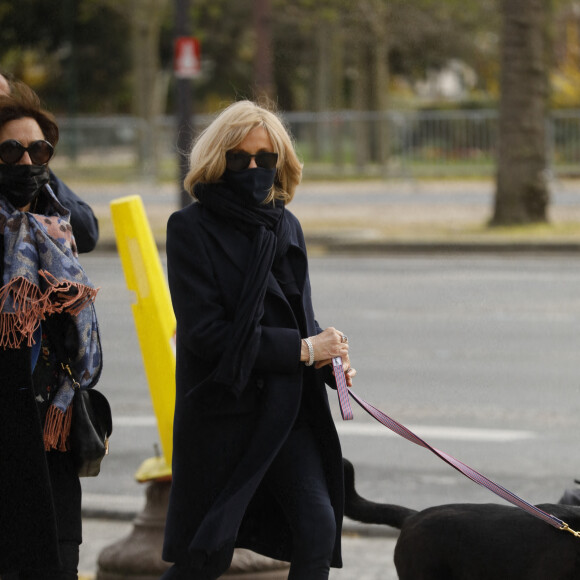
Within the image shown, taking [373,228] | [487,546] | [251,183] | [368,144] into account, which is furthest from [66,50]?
[487,546]

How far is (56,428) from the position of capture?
3.23 m

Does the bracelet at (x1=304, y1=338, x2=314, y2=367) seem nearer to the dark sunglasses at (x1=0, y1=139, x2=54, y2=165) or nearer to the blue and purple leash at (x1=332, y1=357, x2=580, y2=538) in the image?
the blue and purple leash at (x1=332, y1=357, x2=580, y2=538)

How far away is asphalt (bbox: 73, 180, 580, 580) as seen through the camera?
5.02 metres

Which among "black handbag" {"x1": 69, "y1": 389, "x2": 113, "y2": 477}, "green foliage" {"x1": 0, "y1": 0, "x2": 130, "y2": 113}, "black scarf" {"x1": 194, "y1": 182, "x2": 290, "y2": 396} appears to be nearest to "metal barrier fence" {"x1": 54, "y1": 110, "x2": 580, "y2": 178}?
"green foliage" {"x1": 0, "y1": 0, "x2": 130, "y2": 113}

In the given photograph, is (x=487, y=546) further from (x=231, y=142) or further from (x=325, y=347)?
(x=231, y=142)

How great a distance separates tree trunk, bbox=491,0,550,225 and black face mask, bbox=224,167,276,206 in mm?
14770

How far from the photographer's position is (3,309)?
10.3 ft

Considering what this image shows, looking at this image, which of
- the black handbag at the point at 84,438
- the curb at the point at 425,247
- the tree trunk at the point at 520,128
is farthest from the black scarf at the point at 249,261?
the tree trunk at the point at 520,128

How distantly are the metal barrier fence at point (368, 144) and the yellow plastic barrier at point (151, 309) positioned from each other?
738 inches

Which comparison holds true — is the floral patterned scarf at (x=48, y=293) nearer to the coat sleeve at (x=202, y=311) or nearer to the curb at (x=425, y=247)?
the coat sleeve at (x=202, y=311)

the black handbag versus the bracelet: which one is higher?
the bracelet

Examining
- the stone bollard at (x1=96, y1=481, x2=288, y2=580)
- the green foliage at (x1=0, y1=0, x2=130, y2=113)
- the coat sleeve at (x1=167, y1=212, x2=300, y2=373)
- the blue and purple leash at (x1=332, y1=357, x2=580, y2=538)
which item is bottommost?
the stone bollard at (x1=96, y1=481, x2=288, y2=580)

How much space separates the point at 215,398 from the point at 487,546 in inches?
30.9

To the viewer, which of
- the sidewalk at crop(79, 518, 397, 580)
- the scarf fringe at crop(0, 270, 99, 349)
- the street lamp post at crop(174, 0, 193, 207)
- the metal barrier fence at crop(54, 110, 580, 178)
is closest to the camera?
the scarf fringe at crop(0, 270, 99, 349)
